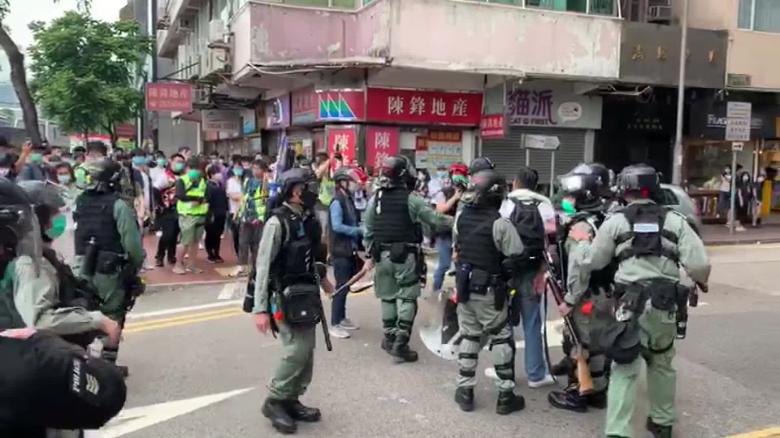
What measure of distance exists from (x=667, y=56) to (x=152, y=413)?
16531 mm

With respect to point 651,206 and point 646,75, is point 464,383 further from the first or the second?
point 646,75

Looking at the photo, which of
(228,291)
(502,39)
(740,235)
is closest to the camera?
(228,291)

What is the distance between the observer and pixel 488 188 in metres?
5.03

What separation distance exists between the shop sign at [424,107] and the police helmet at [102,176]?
11387mm

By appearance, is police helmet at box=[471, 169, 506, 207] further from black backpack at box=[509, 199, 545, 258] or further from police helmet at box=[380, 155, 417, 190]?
police helmet at box=[380, 155, 417, 190]

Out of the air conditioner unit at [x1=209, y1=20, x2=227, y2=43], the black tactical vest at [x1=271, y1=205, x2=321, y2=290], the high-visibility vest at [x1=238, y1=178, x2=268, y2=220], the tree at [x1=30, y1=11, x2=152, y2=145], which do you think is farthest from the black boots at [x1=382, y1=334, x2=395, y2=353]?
the tree at [x1=30, y1=11, x2=152, y2=145]

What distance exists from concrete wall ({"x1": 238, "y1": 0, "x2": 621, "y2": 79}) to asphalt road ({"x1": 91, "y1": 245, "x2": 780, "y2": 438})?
29.0ft

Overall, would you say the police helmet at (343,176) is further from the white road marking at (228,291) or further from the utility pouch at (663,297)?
the utility pouch at (663,297)

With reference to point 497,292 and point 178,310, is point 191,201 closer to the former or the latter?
point 178,310

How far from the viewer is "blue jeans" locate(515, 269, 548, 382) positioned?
551 centimetres

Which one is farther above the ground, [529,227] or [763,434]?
[529,227]

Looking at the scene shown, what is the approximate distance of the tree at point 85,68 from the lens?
959 inches

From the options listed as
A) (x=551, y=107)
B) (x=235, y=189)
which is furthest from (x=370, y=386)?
(x=551, y=107)

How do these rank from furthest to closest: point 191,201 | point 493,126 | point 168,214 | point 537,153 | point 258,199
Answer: point 537,153 < point 493,126 < point 168,214 < point 191,201 < point 258,199
